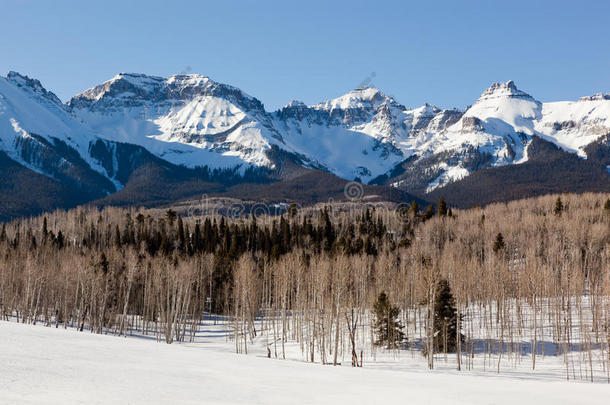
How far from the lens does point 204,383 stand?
31.1m

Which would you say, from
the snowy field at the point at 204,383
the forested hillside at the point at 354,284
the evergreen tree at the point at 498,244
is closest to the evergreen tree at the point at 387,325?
the forested hillside at the point at 354,284

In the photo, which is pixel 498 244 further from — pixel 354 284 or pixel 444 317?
pixel 444 317

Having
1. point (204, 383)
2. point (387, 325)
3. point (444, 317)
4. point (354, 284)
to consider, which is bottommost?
point (204, 383)

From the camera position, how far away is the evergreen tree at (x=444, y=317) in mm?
61781

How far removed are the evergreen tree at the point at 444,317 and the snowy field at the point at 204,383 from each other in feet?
77.1

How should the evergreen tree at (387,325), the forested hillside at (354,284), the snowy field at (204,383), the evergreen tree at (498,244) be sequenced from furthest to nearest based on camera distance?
the evergreen tree at (498,244) < the forested hillside at (354,284) < the evergreen tree at (387,325) < the snowy field at (204,383)

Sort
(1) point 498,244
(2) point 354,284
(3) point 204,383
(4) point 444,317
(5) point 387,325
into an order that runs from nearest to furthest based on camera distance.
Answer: (3) point 204,383, (4) point 444,317, (5) point 387,325, (2) point 354,284, (1) point 498,244

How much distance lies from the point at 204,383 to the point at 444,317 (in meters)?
38.5

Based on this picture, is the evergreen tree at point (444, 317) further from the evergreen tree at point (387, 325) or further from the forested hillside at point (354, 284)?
→ the evergreen tree at point (387, 325)

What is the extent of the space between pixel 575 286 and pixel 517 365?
22053mm

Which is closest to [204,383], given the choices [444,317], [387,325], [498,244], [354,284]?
[387,325]

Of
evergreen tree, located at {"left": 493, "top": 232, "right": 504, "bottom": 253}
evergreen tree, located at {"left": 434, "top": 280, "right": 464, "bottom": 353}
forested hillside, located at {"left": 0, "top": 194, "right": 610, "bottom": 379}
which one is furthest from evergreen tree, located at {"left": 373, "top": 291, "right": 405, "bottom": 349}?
evergreen tree, located at {"left": 493, "top": 232, "right": 504, "bottom": 253}

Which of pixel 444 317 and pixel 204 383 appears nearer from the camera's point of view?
pixel 204 383

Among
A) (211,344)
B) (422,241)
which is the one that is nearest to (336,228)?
(422,241)
